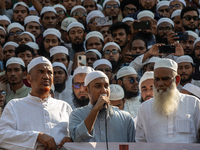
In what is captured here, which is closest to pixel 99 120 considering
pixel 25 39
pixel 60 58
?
pixel 60 58

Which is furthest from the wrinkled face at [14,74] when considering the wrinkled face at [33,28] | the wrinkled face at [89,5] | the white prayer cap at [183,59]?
the wrinkled face at [89,5]

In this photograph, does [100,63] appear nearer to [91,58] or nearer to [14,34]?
[91,58]

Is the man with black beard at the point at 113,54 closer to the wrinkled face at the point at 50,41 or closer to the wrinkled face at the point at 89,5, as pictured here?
the wrinkled face at the point at 50,41

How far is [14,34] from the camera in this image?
870 centimetres

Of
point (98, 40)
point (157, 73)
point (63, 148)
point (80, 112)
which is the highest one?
point (98, 40)

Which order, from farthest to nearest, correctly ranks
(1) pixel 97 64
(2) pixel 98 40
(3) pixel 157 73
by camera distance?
(2) pixel 98 40 < (1) pixel 97 64 < (3) pixel 157 73

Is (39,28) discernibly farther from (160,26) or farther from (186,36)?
(186,36)

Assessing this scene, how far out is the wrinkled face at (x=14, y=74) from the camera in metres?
6.64

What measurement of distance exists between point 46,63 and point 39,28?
462 centimetres

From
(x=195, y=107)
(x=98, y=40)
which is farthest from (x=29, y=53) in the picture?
(x=195, y=107)

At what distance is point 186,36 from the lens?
718 centimetres

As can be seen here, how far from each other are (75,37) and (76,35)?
0.05 m

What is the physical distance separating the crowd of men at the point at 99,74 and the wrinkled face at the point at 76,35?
2 centimetres

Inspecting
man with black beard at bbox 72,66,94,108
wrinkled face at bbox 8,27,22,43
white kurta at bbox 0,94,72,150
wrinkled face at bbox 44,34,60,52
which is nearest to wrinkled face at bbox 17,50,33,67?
wrinkled face at bbox 44,34,60,52
